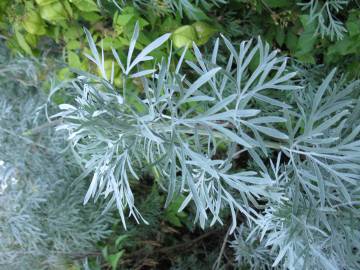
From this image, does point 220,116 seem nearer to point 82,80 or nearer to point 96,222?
point 82,80

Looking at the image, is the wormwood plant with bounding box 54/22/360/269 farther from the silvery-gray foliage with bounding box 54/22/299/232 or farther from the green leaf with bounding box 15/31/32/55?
the green leaf with bounding box 15/31/32/55

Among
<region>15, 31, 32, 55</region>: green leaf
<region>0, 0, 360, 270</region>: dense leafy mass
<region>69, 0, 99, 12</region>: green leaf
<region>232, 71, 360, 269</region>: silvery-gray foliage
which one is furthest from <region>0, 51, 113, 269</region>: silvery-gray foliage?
<region>232, 71, 360, 269</region>: silvery-gray foliage

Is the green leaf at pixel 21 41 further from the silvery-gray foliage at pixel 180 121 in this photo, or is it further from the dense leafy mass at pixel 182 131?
the silvery-gray foliage at pixel 180 121

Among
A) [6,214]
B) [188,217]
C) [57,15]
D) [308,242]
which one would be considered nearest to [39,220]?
[6,214]

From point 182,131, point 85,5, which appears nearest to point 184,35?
point 85,5

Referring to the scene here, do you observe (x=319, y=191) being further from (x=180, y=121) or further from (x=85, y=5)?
(x=85, y=5)

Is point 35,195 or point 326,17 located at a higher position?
point 326,17

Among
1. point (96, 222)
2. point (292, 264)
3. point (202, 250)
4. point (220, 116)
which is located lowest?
point (202, 250)
